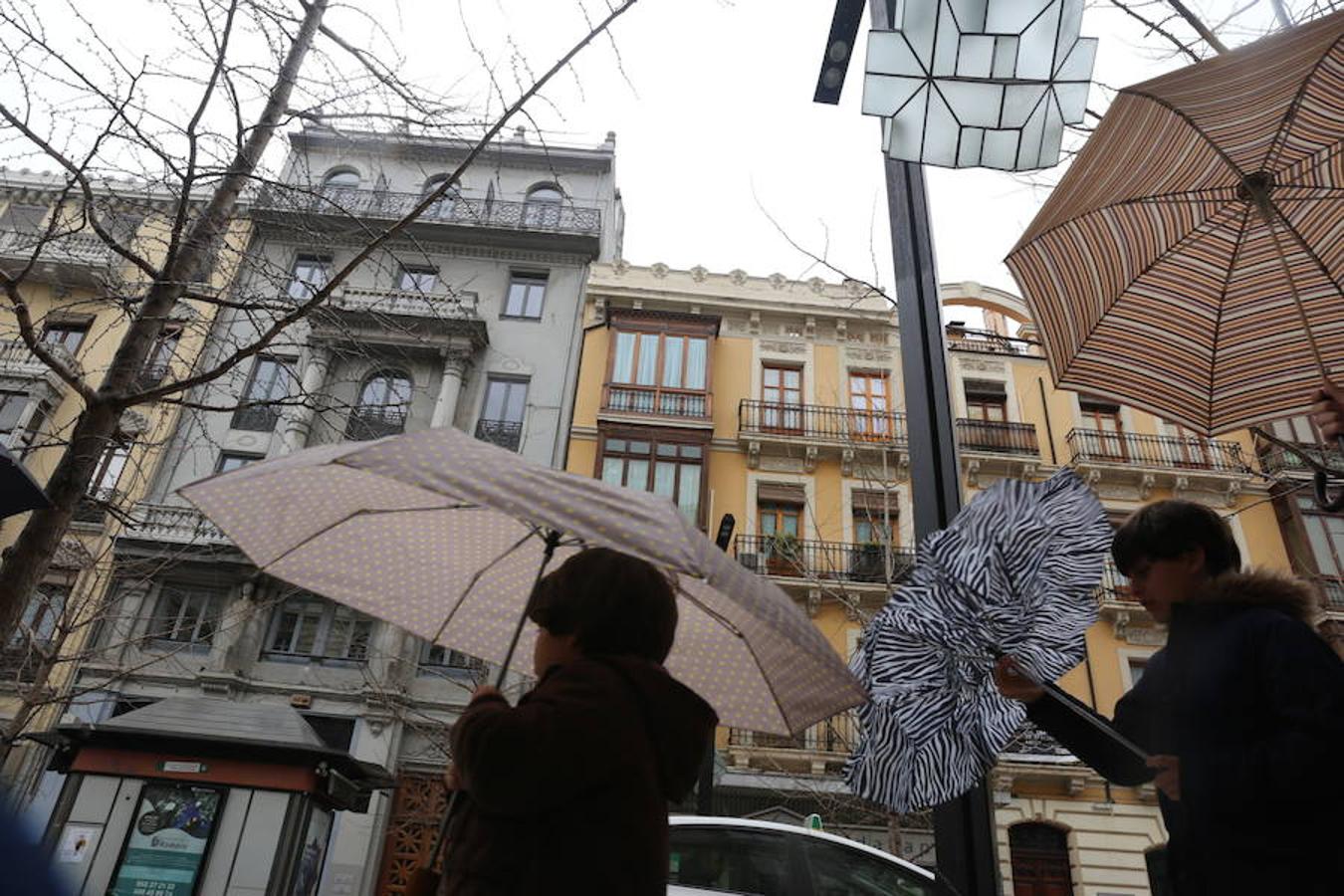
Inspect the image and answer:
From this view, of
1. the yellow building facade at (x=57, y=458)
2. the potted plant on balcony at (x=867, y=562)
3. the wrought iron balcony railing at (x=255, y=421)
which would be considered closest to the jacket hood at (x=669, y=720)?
the yellow building facade at (x=57, y=458)

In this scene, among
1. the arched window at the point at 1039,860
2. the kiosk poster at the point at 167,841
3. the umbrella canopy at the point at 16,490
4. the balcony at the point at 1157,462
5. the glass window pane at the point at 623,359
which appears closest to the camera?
the umbrella canopy at the point at 16,490

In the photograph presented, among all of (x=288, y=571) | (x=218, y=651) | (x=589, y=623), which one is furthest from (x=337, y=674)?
(x=589, y=623)

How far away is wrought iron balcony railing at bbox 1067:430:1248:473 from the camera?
19.1 m

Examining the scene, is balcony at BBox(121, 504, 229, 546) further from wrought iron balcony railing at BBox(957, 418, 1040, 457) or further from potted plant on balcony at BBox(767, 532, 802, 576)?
wrought iron balcony railing at BBox(957, 418, 1040, 457)

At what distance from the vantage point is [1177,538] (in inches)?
68.4

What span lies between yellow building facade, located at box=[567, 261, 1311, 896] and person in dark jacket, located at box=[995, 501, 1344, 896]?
14.4 metres

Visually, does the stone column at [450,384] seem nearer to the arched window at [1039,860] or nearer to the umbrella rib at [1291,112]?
the arched window at [1039,860]

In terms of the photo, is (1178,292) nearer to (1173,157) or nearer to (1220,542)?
(1173,157)

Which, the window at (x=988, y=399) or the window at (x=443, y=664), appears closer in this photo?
the window at (x=443, y=664)

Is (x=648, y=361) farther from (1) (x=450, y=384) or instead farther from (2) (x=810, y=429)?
(1) (x=450, y=384)

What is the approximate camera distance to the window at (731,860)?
18.4 feet

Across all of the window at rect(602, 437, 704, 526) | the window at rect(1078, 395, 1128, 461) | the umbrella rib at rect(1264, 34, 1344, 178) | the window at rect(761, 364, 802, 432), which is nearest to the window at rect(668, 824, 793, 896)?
the umbrella rib at rect(1264, 34, 1344, 178)

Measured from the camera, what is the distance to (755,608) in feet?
6.29

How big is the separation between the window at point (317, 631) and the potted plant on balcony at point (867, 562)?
10.8m
